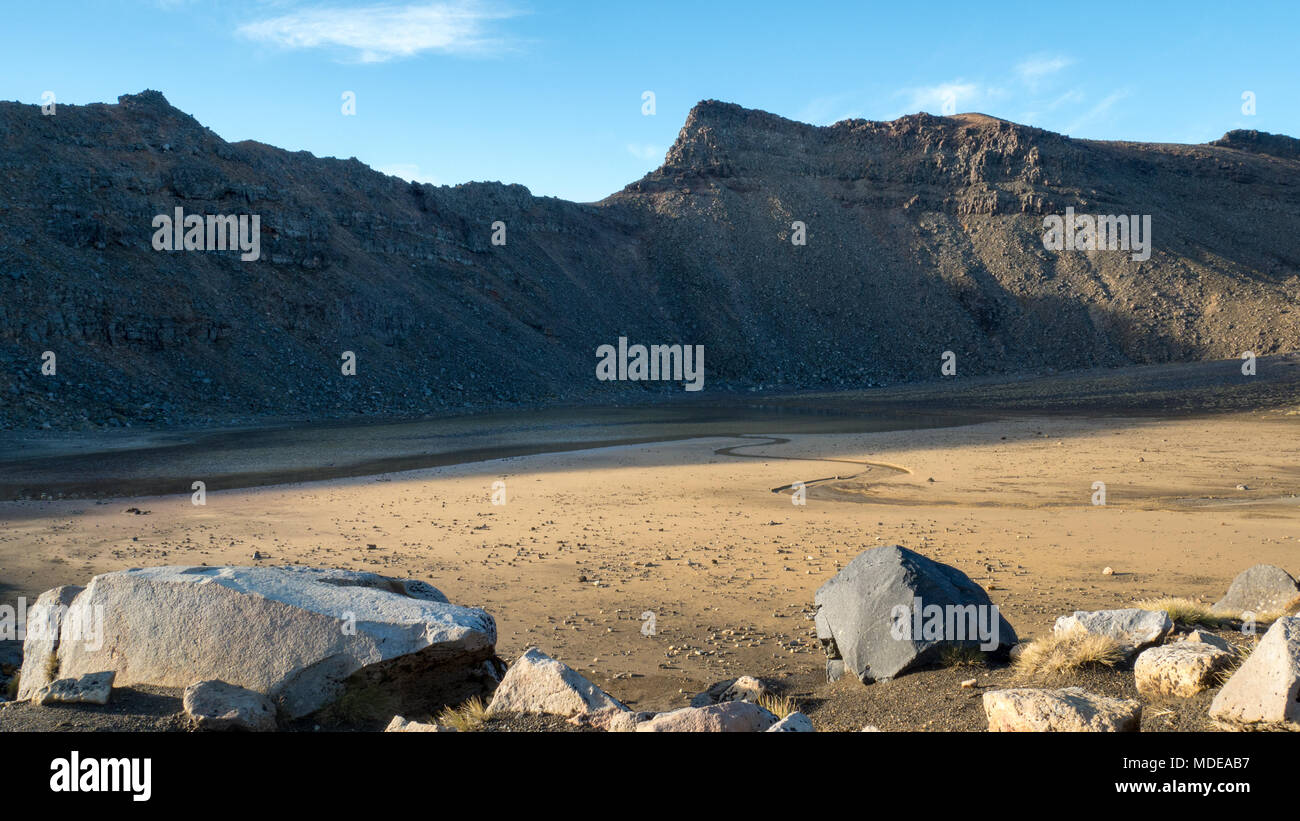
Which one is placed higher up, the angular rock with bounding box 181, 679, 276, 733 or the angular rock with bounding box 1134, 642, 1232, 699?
the angular rock with bounding box 1134, 642, 1232, 699

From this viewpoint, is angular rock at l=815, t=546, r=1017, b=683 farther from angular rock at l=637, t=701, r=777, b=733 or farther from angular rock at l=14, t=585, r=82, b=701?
angular rock at l=14, t=585, r=82, b=701

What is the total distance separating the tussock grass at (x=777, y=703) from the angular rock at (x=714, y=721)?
95cm

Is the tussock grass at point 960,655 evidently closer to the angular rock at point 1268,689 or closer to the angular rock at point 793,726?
the angular rock at point 1268,689

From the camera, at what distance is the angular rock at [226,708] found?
548 centimetres

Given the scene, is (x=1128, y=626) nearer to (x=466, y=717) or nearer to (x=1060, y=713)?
(x=1060, y=713)

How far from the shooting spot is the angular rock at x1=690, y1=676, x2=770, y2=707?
649 cm

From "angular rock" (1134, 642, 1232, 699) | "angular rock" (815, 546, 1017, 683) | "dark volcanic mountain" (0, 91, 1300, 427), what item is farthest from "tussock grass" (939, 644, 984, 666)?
"dark volcanic mountain" (0, 91, 1300, 427)

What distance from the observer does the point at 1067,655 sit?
620cm

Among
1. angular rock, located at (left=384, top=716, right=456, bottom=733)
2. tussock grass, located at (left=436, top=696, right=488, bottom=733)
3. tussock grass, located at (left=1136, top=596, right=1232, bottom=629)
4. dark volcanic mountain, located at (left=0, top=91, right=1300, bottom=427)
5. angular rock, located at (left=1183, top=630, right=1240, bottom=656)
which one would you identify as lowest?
tussock grass, located at (left=436, top=696, right=488, bottom=733)

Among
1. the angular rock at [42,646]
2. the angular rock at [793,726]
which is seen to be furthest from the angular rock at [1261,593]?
the angular rock at [42,646]

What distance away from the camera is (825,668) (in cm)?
754

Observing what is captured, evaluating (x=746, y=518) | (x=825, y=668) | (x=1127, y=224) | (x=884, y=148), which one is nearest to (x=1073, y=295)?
(x=1127, y=224)

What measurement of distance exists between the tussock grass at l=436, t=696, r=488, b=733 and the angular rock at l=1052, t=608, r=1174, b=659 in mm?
4305

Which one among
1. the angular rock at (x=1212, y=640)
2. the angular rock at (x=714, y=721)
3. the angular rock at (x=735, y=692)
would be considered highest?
the angular rock at (x=1212, y=640)
